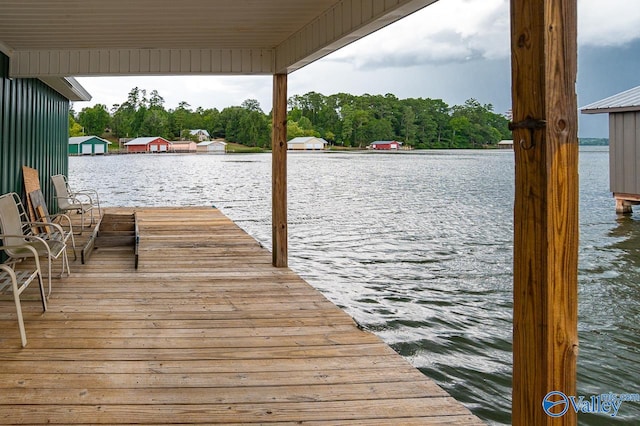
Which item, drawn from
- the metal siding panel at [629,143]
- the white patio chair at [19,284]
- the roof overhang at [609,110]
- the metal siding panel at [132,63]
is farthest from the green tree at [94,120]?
the white patio chair at [19,284]

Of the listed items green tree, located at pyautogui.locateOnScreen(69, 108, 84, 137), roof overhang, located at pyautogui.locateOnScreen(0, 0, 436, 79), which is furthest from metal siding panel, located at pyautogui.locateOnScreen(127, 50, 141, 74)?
green tree, located at pyautogui.locateOnScreen(69, 108, 84, 137)

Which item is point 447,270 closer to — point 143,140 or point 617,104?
point 617,104

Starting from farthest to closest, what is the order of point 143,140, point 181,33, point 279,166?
1. point 143,140
2. point 279,166
3. point 181,33

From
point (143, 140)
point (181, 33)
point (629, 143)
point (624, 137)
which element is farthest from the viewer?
point (143, 140)

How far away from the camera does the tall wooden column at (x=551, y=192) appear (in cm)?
141

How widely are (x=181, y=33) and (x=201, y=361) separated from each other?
125 inches

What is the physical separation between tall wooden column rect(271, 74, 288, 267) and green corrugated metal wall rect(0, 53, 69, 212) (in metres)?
2.93

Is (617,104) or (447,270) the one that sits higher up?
(617,104)

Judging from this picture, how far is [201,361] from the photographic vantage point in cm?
287

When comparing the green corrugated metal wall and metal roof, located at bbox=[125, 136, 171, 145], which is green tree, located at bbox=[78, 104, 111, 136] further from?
the green corrugated metal wall

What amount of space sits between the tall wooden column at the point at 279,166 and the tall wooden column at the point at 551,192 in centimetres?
409

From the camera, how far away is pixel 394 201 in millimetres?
21641

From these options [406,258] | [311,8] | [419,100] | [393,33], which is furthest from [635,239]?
[393,33]

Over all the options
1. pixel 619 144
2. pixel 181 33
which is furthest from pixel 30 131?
pixel 619 144
